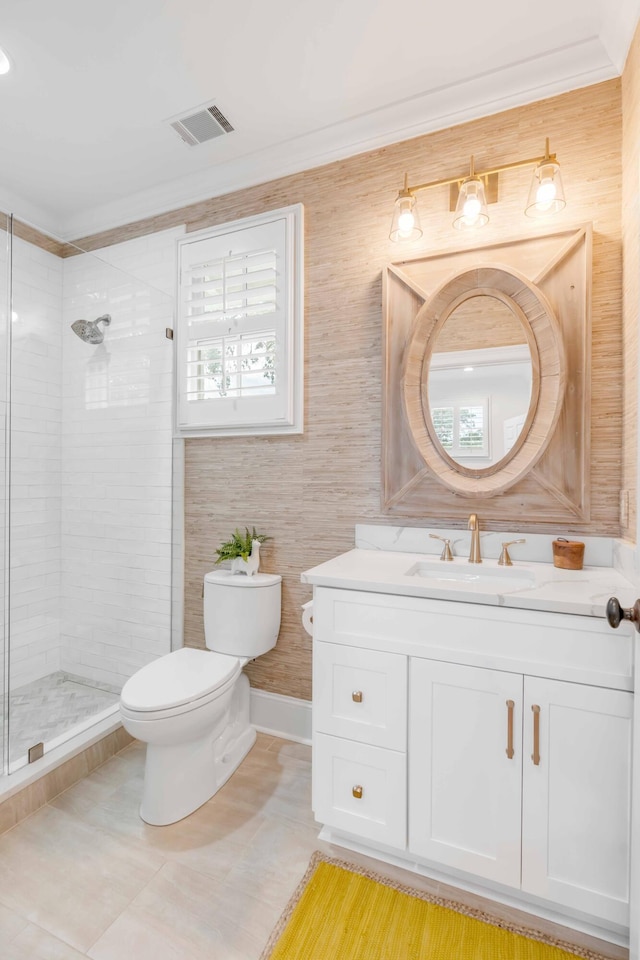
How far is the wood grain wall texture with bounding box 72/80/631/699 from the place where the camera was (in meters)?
1.56

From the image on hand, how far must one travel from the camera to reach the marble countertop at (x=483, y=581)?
47.3 inches

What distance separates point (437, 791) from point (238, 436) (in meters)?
1.58

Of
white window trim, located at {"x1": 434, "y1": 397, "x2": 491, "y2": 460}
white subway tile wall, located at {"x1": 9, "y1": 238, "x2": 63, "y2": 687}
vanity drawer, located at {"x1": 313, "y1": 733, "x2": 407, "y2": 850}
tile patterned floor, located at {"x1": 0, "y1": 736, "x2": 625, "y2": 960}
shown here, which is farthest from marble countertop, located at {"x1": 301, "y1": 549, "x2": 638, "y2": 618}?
white subway tile wall, located at {"x1": 9, "y1": 238, "x2": 63, "y2": 687}

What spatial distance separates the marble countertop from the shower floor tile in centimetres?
133

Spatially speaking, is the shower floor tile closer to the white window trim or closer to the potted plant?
the potted plant

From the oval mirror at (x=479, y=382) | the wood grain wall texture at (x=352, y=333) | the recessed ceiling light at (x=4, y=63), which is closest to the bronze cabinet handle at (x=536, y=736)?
the wood grain wall texture at (x=352, y=333)

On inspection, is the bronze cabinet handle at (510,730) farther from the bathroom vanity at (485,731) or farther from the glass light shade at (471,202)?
the glass light shade at (471,202)

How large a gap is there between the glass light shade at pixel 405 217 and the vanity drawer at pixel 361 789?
1767mm

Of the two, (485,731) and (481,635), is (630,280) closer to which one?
(481,635)

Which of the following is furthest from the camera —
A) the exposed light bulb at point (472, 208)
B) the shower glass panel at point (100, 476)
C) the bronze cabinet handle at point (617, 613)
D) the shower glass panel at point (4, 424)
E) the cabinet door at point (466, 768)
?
the shower glass panel at point (100, 476)

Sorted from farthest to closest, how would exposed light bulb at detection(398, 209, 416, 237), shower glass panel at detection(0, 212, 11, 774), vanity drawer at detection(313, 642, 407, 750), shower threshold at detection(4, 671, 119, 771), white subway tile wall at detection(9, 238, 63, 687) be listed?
white subway tile wall at detection(9, 238, 63, 687), shower glass panel at detection(0, 212, 11, 774), shower threshold at detection(4, 671, 119, 771), exposed light bulb at detection(398, 209, 416, 237), vanity drawer at detection(313, 642, 407, 750)

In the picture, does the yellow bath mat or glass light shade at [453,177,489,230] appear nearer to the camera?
the yellow bath mat

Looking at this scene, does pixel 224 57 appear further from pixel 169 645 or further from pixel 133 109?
pixel 169 645

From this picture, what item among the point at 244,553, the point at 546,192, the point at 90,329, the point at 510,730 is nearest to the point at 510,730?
the point at 510,730
